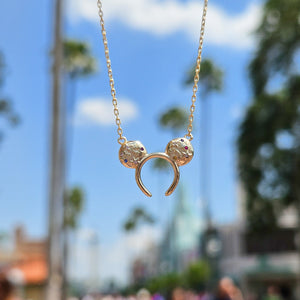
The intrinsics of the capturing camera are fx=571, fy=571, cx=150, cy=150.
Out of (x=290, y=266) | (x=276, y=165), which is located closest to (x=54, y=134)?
(x=276, y=165)

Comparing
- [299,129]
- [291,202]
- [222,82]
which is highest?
[222,82]

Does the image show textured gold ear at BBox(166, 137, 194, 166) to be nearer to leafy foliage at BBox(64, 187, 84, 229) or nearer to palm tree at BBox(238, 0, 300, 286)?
palm tree at BBox(238, 0, 300, 286)

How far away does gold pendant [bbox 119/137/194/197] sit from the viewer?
6.86 feet

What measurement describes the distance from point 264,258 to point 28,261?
1426 cm

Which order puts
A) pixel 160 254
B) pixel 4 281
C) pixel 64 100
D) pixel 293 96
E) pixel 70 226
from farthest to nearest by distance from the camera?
pixel 160 254, pixel 70 226, pixel 293 96, pixel 64 100, pixel 4 281

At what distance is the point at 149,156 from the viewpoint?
209cm

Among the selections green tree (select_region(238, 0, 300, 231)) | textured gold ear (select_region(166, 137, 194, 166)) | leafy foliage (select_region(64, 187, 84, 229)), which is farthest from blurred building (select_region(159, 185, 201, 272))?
textured gold ear (select_region(166, 137, 194, 166))

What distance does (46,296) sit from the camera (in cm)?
1045

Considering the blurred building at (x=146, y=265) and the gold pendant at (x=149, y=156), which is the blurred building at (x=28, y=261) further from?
the blurred building at (x=146, y=265)

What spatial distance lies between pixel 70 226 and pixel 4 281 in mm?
31237

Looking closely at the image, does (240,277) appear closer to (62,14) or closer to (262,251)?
(262,251)

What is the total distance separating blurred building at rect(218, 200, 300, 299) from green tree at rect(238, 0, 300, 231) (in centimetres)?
1363

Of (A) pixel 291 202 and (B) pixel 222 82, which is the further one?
(B) pixel 222 82

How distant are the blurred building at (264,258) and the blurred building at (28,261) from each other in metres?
12.2
